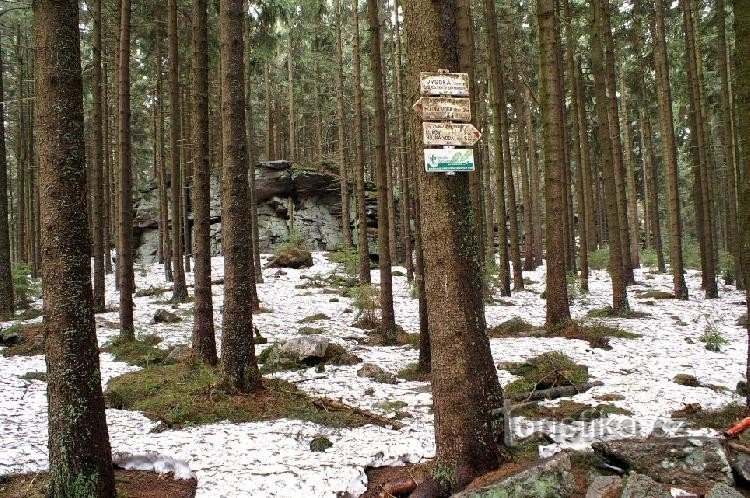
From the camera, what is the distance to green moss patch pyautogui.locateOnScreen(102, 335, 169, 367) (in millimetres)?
8392

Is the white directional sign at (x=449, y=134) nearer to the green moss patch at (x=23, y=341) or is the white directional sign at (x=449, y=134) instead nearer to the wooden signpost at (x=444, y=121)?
the wooden signpost at (x=444, y=121)

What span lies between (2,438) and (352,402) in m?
3.57

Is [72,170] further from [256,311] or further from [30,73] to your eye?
[30,73]

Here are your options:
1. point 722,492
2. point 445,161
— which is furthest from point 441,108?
point 722,492

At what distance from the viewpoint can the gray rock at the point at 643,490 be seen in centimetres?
302

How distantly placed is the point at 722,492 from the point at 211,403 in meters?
5.04

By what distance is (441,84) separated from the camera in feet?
11.3

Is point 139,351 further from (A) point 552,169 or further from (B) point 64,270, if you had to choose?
(A) point 552,169

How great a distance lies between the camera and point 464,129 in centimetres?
352

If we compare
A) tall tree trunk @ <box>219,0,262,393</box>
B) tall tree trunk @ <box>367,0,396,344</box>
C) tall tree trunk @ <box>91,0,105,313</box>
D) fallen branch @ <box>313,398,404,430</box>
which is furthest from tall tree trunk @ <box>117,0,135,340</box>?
fallen branch @ <box>313,398,404,430</box>

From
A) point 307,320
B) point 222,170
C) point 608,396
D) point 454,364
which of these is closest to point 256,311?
point 307,320

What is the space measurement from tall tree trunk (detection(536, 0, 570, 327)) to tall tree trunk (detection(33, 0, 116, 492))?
828 centimetres

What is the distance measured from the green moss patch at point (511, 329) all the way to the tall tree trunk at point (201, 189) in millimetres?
5429

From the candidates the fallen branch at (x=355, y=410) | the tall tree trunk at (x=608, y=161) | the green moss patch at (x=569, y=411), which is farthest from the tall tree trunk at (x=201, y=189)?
the tall tree trunk at (x=608, y=161)
